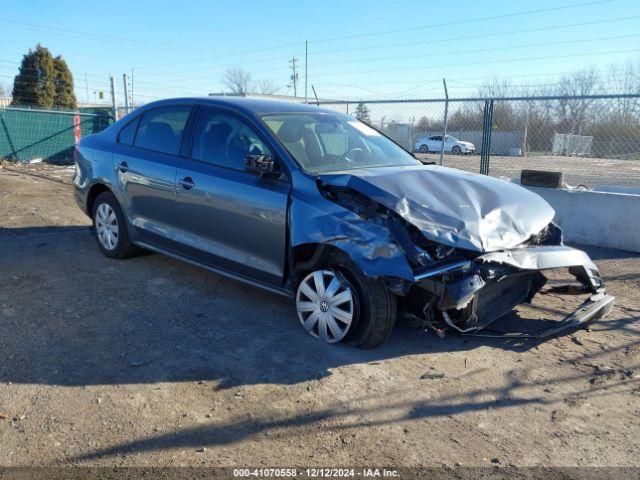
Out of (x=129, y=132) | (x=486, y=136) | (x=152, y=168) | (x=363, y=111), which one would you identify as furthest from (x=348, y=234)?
(x=363, y=111)

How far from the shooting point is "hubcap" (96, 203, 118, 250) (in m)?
5.96

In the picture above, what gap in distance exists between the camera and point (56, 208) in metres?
9.07

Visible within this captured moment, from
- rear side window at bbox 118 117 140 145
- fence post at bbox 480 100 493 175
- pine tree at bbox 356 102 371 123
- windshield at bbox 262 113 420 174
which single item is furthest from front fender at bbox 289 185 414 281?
pine tree at bbox 356 102 371 123

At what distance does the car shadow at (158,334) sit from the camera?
12.0 feet

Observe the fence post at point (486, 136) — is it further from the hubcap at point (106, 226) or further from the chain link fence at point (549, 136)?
the hubcap at point (106, 226)

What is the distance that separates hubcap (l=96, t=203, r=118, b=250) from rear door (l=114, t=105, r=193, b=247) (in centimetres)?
39

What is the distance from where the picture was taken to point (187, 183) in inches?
194

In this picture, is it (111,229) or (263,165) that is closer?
(263,165)

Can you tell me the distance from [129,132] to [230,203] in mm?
1993

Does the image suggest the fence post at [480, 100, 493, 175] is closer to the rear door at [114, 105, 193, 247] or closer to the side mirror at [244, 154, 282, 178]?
the rear door at [114, 105, 193, 247]

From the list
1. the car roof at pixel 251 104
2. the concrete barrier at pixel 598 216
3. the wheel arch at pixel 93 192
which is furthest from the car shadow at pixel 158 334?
the concrete barrier at pixel 598 216

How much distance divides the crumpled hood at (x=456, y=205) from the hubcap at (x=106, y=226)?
9.57ft

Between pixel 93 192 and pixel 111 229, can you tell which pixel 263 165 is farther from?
pixel 93 192

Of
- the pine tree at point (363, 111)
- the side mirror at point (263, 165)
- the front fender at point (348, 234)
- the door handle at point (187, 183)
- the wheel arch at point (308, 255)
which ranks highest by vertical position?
the pine tree at point (363, 111)
